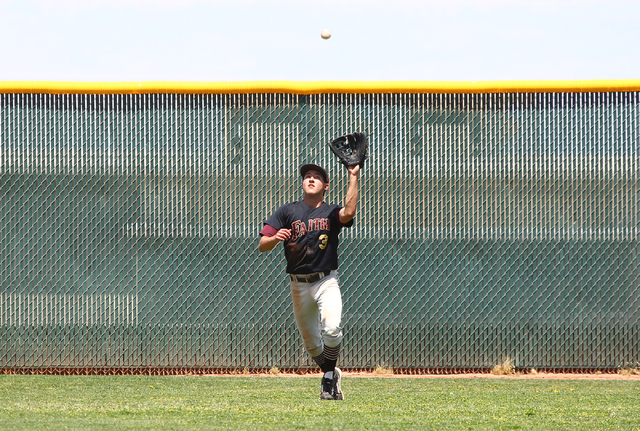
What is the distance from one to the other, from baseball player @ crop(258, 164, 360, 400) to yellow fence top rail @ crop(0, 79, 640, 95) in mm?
1906

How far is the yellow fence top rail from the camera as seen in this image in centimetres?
637

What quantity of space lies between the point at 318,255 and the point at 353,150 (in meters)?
0.71

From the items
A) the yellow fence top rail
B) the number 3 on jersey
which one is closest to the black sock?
the number 3 on jersey

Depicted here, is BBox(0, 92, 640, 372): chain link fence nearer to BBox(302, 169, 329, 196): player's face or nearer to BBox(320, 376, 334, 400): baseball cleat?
BBox(302, 169, 329, 196): player's face

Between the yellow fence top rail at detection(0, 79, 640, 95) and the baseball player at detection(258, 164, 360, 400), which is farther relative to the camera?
the yellow fence top rail at detection(0, 79, 640, 95)

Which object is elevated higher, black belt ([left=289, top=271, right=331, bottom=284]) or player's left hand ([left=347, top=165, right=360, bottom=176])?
player's left hand ([left=347, top=165, right=360, bottom=176])

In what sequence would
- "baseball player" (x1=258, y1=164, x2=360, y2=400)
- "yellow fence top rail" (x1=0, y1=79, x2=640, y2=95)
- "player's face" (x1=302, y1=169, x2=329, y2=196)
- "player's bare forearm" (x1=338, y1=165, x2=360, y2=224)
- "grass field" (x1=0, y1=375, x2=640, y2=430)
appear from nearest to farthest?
"grass field" (x1=0, y1=375, x2=640, y2=430) → "player's bare forearm" (x1=338, y1=165, x2=360, y2=224) → "baseball player" (x1=258, y1=164, x2=360, y2=400) → "player's face" (x1=302, y1=169, x2=329, y2=196) → "yellow fence top rail" (x1=0, y1=79, x2=640, y2=95)

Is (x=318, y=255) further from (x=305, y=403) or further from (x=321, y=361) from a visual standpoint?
(x=305, y=403)

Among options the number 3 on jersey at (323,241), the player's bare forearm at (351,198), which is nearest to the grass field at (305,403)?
the number 3 on jersey at (323,241)

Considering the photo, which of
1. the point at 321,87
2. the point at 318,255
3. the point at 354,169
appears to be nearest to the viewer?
the point at 354,169

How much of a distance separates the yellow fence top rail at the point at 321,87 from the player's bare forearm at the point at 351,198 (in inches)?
82.2

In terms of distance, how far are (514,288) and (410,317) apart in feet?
3.19

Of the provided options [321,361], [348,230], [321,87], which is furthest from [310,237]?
[321,87]

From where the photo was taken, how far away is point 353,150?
15.0 ft
